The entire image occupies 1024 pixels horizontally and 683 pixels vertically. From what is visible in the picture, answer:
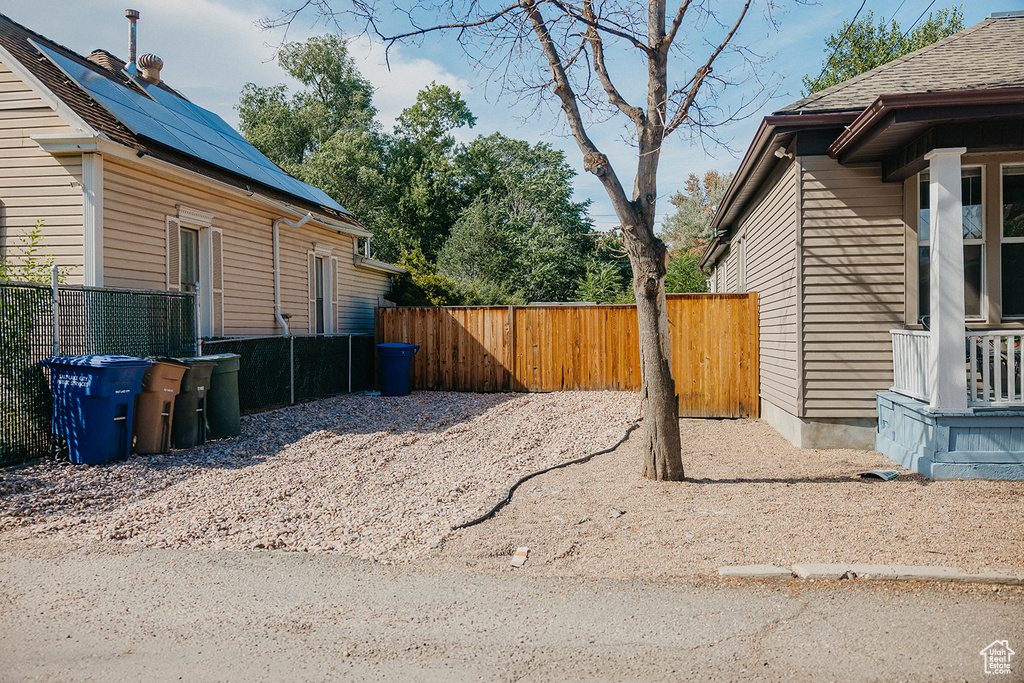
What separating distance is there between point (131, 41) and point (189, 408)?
973 cm

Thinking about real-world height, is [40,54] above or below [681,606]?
above

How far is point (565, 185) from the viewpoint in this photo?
103 ft

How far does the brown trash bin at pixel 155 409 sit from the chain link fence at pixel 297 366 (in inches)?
87.4

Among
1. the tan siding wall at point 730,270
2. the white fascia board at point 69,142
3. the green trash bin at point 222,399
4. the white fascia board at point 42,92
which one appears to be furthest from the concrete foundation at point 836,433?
the white fascia board at point 42,92

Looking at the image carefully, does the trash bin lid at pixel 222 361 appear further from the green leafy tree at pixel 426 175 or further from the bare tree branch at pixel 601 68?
the green leafy tree at pixel 426 175

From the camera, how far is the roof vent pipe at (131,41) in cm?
1318

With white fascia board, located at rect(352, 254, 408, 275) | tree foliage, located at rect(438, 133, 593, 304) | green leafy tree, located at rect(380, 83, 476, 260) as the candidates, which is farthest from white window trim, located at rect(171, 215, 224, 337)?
green leafy tree, located at rect(380, 83, 476, 260)

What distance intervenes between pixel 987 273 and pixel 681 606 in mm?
6090

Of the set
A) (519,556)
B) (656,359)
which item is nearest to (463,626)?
(519,556)

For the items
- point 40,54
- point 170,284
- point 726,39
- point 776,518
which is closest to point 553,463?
point 776,518

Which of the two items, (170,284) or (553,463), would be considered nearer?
(553,463)

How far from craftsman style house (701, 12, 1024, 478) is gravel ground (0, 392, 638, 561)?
2.99 meters

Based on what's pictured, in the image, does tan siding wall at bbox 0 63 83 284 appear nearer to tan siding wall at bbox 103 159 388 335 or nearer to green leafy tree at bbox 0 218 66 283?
green leafy tree at bbox 0 218 66 283

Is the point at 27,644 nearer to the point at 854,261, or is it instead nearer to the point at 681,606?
the point at 681,606
